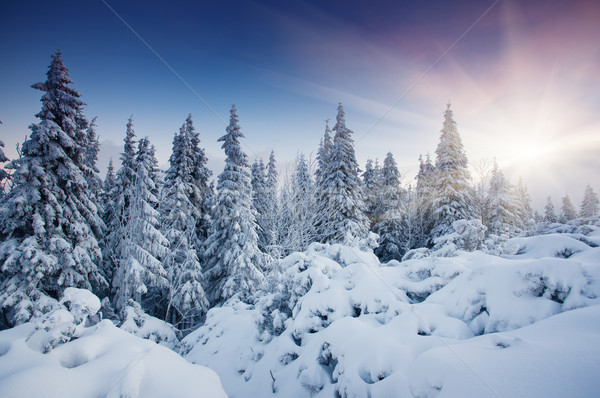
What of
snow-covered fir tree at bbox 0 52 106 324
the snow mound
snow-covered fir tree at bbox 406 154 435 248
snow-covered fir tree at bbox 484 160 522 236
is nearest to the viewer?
the snow mound

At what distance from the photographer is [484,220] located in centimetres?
2461

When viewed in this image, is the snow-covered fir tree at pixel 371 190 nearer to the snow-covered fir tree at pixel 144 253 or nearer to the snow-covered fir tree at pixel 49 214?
the snow-covered fir tree at pixel 144 253

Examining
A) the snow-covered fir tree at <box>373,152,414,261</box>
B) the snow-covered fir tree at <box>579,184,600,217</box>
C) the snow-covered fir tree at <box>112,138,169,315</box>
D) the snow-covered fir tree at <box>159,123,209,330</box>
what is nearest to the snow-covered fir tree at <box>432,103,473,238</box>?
the snow-covered fir tree at <box>373,152,414,261</box>

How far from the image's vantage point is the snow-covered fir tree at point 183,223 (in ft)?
50.9

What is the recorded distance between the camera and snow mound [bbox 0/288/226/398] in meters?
2.18

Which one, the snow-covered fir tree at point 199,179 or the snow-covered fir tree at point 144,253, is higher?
the snow-covered fir tree at point 199,179

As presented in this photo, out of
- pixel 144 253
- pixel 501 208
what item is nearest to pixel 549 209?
pixel 501 208

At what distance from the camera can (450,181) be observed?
64.7ft

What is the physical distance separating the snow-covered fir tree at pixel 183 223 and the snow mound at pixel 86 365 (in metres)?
12.4

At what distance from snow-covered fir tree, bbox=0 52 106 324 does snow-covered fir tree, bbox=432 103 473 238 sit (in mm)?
22214

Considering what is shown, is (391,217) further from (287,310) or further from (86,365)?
(86,365)

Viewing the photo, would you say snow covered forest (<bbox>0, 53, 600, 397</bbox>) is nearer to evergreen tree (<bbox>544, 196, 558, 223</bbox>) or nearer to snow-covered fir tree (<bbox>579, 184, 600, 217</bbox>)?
evergreen tree (<bbox>544, 196, 558, 223</bbox>)

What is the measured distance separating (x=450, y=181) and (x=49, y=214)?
2465cm

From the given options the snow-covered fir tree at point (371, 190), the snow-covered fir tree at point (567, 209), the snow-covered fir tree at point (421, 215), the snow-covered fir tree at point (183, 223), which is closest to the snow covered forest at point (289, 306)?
the snow-covered fir tree at point (183, 223)
